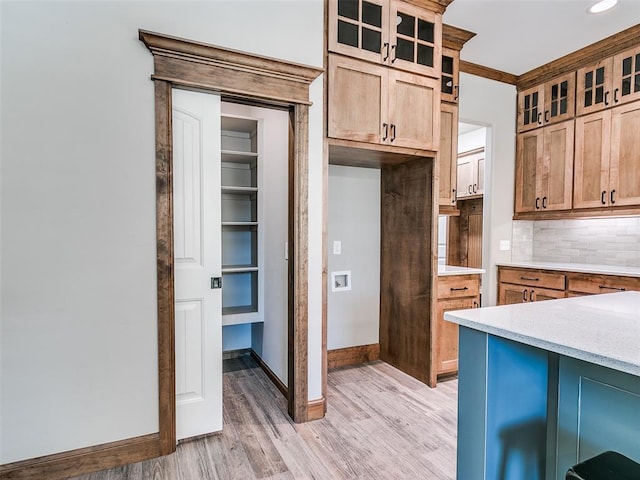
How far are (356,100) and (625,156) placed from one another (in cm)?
261

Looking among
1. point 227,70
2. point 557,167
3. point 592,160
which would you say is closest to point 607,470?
point 227,70

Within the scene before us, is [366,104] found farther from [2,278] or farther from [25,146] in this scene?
[2,278]

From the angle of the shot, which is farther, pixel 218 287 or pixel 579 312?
pixel 218 287

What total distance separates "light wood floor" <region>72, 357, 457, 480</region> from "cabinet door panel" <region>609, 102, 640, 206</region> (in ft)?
7.60

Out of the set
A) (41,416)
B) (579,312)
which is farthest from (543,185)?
(41,416)

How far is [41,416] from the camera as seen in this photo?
1.74 metres

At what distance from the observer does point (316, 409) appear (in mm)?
2346

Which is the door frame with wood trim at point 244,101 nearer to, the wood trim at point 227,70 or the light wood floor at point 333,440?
the wood trim at point 227,70

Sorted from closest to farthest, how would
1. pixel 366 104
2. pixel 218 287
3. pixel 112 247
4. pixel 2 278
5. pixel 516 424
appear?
1. pixel 516 424
2. pixel 2 278
3. pixel 112 247
4. pixel 218 287
5. pixel 366 104

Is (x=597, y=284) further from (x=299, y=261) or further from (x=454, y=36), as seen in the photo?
(x=299, y=261)

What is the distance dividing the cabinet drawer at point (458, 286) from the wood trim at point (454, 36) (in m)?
2.06

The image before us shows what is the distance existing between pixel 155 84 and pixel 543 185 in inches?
150

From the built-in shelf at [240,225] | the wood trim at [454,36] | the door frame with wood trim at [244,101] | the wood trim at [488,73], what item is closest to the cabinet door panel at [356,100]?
the door frame with wood trim at [244,101]

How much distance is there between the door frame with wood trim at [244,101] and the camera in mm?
1903
